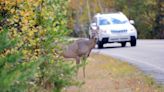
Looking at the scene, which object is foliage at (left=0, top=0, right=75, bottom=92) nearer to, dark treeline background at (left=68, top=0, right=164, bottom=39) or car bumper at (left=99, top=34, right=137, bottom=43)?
car bumper at (left=99, top=34, right=137, bottom=43)

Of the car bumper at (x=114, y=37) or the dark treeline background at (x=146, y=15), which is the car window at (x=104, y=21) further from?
the dark treeline background at (x=146, y=15)

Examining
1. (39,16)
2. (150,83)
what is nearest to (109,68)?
(150,83)

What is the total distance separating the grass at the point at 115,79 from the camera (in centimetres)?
1430

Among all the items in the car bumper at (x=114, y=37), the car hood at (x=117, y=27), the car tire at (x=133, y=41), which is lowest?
the car tire at (x=133, y=41)

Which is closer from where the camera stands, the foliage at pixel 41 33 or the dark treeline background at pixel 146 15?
the foliage at pixel 41 33

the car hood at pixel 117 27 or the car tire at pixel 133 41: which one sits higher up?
the car hood at pixel 117 27

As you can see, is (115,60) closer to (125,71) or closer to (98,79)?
A: (125,71)

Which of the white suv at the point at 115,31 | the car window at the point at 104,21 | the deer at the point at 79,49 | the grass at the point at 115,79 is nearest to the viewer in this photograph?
the grass at the point at 115,79

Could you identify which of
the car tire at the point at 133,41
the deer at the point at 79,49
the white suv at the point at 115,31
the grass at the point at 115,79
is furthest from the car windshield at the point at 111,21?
the deer at the point at 79,49

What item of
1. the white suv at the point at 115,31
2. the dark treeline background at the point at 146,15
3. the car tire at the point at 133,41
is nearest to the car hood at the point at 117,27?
the white suv at the point at 115,31

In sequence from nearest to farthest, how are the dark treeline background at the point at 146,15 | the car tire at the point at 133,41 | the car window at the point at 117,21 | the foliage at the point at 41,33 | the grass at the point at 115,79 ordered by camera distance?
Answer: the foliage at the point at 41,33 → the grass at the point at 115,79 → the car tire at the point at 133,41 → the car window at the point at 117,21 → the dark treeline background at the point at 146,15

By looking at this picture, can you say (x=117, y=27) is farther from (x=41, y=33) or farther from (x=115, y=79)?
(x=41, y=33)

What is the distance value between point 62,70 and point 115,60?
11.9 metres

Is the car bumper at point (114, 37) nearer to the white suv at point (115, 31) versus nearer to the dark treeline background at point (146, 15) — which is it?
the white suv at point (115, 31)
